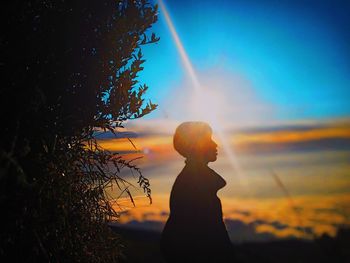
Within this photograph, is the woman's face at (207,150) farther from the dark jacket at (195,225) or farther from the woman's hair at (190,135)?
the dark jacket at (195,225)

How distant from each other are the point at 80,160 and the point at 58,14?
9.72 feet

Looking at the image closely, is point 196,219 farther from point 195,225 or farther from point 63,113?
point 63,113

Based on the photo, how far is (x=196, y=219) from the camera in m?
9.63

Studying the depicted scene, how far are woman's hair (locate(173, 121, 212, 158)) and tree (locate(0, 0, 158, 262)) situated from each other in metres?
1.73

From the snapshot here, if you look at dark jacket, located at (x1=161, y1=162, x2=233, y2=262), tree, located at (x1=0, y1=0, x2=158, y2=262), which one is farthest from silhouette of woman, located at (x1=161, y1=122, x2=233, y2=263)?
tree, located at (x1=0, y1=0, x2=158, y2=262)

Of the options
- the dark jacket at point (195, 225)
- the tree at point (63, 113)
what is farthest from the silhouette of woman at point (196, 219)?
the tree at point (63, 113)

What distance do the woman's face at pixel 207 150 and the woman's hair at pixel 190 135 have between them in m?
0.09

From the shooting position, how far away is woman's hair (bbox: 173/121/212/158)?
10234mm

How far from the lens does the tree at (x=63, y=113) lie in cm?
631

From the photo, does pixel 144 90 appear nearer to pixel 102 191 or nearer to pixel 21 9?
pixel 102 191

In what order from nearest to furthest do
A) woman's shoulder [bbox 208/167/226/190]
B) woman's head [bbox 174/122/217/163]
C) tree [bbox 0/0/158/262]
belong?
tree [bbox 0/0/158/262], woman's shoulder [bbox 208/167/226/190], woman's head [bbox 174/122/217/163]

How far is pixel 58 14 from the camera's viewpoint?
7.40 metres

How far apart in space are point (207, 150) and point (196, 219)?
1843 millimetres

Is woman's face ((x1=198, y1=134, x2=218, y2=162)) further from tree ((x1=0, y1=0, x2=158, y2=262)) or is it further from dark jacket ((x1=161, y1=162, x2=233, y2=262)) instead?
tree ((x1=0, y1=0, x2=158, y2=262))
